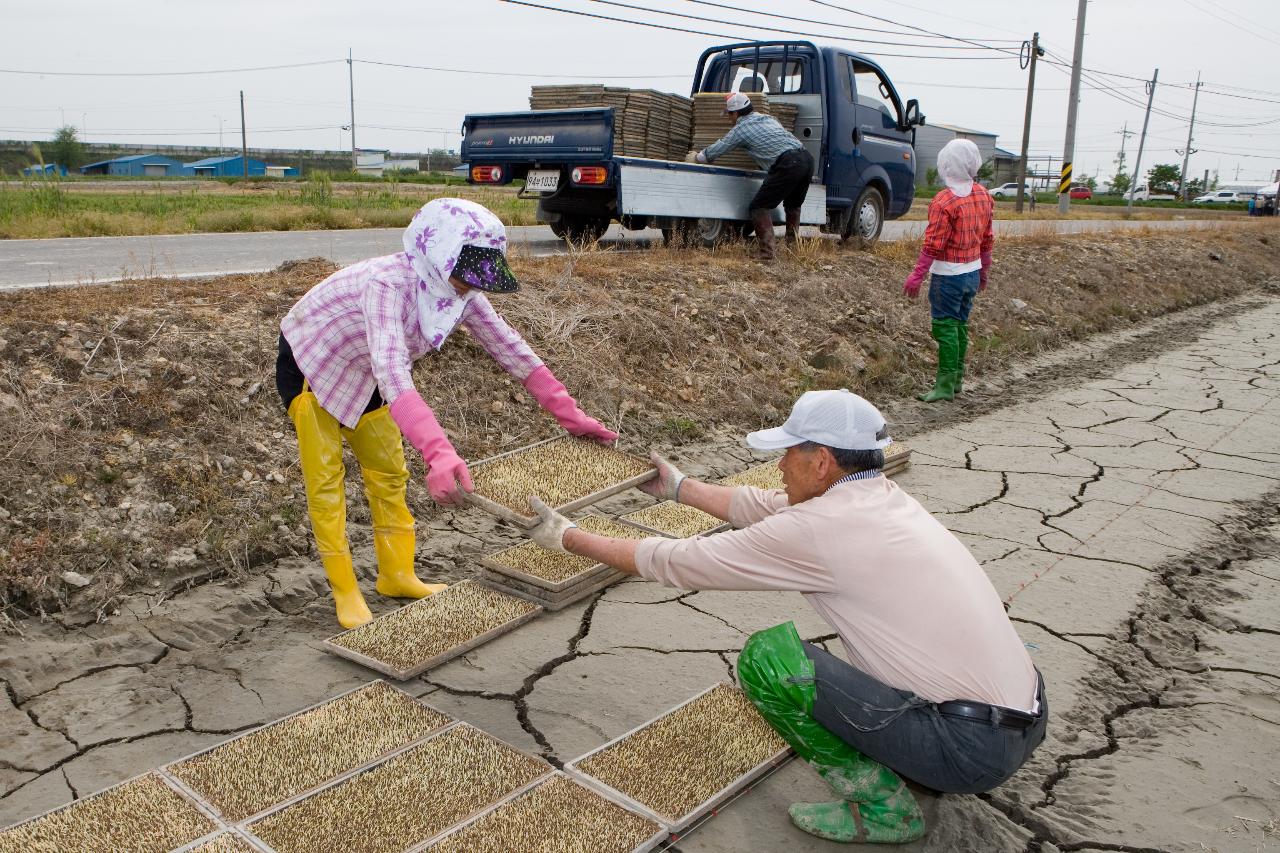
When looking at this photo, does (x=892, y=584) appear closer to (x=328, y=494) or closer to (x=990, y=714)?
(x=990, y=714)

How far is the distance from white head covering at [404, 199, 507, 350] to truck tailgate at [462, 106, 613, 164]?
6.25 metres

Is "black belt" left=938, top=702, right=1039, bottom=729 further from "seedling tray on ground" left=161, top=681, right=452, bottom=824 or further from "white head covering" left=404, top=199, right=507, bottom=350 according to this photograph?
"white head covering" left=404, top=199, right=507, bottom=350

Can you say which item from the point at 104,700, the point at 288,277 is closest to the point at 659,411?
the point at 288,277

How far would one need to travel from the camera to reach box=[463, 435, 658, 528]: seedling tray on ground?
11.6 ft

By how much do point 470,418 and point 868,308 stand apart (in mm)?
4602

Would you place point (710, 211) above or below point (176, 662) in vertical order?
above

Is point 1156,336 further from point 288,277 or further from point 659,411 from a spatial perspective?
point 288,277

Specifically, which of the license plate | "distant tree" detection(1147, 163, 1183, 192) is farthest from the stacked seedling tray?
"distant tree" detection(1147, 163, 1183, 192)

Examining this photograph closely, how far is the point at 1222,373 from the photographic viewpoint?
871cm

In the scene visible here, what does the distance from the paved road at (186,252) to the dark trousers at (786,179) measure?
5.92 feet

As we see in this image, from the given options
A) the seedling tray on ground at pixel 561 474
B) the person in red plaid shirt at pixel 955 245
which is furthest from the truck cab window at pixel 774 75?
the seedling tray on ground at pixel 561 474

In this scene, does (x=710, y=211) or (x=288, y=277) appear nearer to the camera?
(x=288, y=277)

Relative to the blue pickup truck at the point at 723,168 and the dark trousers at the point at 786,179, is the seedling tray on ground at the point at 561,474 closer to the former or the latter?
the blue pickup truck at the point at 723,168

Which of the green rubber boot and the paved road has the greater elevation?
the paved road
